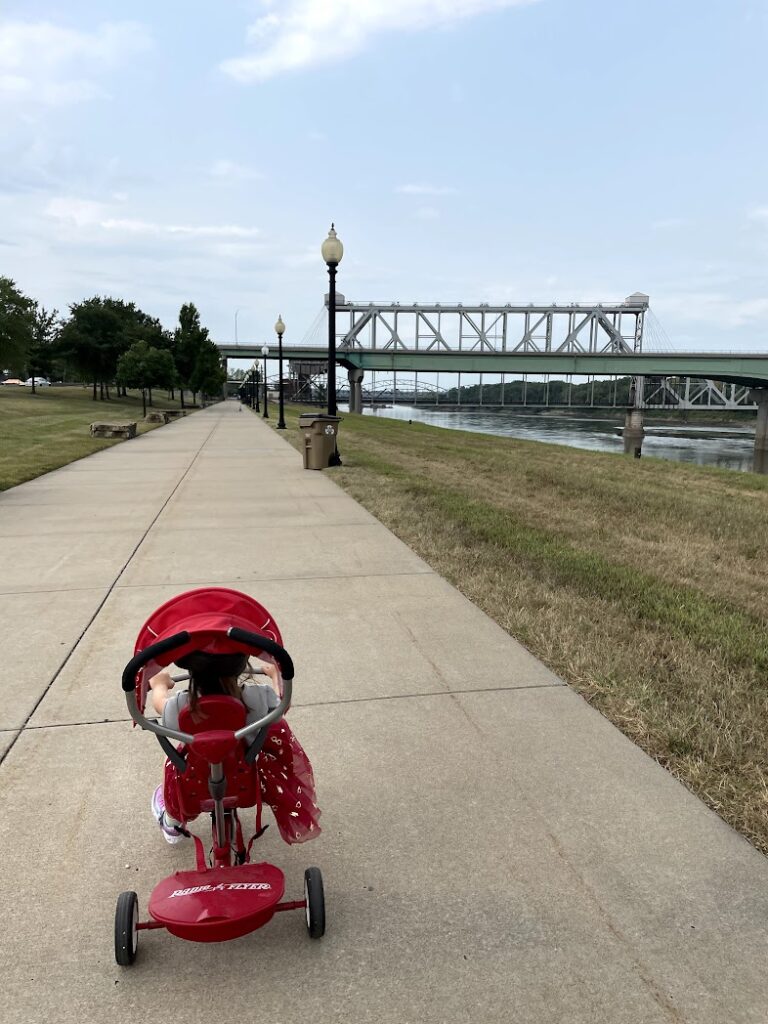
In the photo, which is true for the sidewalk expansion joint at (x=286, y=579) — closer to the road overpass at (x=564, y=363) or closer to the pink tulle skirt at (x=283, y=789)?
the pink tulle skirt at (x=283, y=789)

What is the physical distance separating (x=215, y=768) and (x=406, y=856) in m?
0.95

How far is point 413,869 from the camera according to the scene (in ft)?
8.27

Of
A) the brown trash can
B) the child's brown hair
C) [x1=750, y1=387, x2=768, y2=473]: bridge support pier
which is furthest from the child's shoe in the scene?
[x1=750, y1=387, x2=768, y2=473]: bridge support pier

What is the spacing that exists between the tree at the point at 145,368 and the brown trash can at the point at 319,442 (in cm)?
A: 3631

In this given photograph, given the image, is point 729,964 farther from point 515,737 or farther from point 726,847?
point 515,737

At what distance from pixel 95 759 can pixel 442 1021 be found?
1.97m

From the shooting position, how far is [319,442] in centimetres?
1442

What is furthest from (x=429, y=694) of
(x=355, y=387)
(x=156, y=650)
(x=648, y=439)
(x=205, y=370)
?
(x=355, y=387)

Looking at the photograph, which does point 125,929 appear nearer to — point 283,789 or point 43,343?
point 283,789

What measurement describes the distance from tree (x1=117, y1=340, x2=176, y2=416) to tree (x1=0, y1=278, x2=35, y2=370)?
21.6 feet

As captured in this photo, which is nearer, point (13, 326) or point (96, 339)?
point (13, 326)

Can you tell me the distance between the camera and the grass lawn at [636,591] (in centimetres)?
340

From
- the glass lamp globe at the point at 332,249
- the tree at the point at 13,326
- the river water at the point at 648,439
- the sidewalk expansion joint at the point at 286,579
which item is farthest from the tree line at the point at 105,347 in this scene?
the sidewalk expansion joint at the point at 286,579

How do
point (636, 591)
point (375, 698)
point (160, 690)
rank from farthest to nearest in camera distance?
point (636, 591) < point (375, 698) < point (160, 690)
